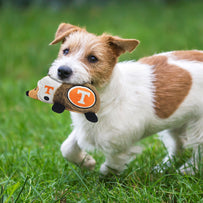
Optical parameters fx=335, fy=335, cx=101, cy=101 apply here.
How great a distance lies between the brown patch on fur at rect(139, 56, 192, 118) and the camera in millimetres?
3340

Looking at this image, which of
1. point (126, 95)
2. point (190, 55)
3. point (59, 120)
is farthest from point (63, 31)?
point (59, 120)

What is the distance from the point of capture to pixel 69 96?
110 inches

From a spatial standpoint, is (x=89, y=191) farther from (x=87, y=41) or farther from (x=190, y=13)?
(x=190, y=13)

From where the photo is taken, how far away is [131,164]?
376 cm

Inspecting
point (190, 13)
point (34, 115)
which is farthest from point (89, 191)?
point (190, 13)

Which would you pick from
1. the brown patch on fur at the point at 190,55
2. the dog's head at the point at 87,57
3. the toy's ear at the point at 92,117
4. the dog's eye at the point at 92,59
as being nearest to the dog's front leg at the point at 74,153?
the toy's ear at the point at 92,117

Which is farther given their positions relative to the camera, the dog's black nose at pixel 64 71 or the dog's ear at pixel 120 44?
the dog's ear at pixel 120 44

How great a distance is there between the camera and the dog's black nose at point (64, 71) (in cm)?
269

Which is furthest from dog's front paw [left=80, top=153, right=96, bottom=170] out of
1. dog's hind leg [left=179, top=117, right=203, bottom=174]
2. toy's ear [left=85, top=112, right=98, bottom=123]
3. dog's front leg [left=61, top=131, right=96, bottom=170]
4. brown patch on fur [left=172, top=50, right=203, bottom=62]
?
brown patch on fur [left=172, top=50, right=203, bottom=62]

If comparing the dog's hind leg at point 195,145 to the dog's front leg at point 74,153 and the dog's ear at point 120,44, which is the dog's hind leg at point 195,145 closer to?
the dog's front leg at point 74,153

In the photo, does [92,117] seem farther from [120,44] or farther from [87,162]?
[87,162]

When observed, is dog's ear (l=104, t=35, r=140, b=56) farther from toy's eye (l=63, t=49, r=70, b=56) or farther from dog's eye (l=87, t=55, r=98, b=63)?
toy's eye (l=63, t=49, r=70, b=56)

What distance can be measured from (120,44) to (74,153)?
4.00ft

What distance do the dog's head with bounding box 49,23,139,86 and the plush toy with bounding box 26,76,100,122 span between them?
6 cm
